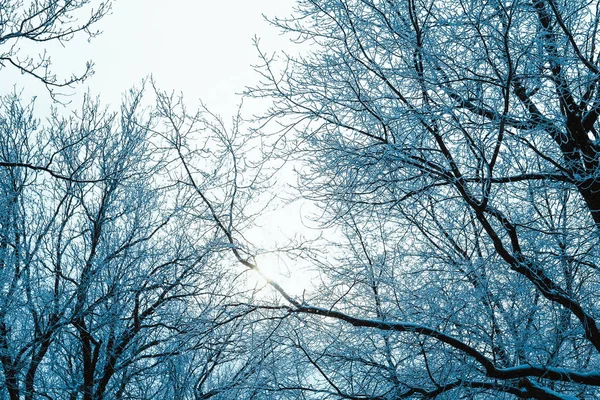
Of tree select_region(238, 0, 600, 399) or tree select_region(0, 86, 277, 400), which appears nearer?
tree select_region(238, 0, 600, 399)

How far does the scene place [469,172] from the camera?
439cm

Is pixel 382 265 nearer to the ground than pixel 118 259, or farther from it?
nearer to the ground

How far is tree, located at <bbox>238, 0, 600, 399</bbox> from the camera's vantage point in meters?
3.80

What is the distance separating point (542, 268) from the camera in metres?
4.10

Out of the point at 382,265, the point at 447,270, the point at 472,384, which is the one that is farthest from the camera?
the point at 382,265

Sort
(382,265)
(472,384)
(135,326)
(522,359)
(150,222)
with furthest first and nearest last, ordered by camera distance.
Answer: (150,222) < (135,326) < (382,265) < (522,359) < (472,384)

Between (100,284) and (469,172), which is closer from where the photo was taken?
(469,172)

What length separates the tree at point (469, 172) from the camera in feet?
12.5

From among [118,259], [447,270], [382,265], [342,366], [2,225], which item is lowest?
[342,366]

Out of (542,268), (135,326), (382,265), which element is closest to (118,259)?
(135,326)

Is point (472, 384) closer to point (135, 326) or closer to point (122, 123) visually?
point (135, 326)

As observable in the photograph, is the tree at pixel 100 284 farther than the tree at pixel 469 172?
Yes

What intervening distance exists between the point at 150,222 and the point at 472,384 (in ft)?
19.8

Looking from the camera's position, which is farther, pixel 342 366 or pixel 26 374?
pixel 26 374
